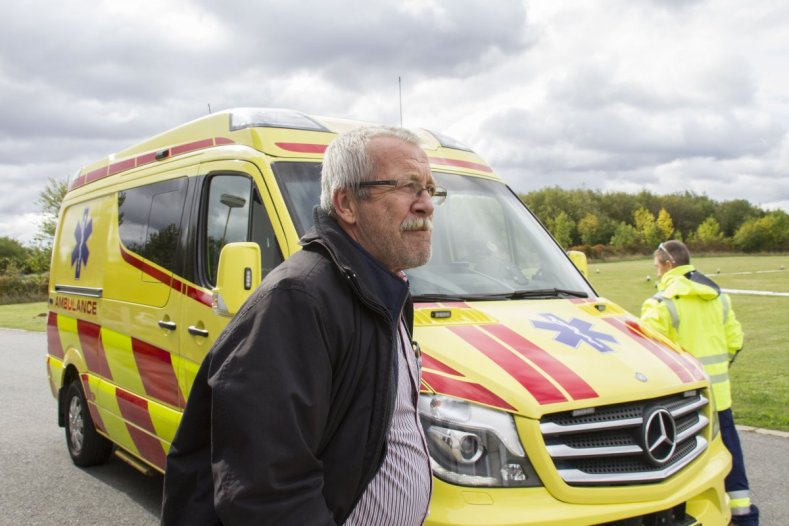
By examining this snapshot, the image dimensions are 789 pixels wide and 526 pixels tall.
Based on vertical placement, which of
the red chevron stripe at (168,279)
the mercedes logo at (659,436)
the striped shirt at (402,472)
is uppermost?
the red chevron stripe at (168,279)

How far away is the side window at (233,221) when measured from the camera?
3.78 meters

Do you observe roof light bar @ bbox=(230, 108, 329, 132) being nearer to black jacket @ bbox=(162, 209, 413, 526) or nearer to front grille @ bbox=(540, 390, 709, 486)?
front grille @ bbox=(540, 390, 709, 486)

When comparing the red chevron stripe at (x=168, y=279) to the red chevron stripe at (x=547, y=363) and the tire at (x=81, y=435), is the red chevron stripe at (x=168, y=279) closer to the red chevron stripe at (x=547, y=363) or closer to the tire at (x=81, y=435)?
the tire at (x=81, y=435)

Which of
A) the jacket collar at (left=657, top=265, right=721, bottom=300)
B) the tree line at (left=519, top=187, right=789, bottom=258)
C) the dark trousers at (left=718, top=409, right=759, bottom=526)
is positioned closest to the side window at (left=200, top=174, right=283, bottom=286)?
the jacket collar at (left=657, top=265, right=721, bottom=300)

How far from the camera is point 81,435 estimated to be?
6113 millimetres

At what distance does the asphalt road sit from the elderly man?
3.50 metres

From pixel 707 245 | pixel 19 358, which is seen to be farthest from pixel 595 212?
pixel 19 358

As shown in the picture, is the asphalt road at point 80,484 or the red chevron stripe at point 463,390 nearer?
the red chevron stripe at point 463,390

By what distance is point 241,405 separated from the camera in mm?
1525

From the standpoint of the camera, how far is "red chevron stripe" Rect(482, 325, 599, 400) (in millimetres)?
2898

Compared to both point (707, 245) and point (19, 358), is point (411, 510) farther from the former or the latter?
point (707, 245)

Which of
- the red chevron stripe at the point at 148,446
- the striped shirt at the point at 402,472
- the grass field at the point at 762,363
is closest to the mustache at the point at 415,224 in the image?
the striped shirt at the point at 402,472

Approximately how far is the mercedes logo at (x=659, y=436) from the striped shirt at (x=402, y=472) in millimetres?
1311

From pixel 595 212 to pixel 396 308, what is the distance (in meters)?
123
